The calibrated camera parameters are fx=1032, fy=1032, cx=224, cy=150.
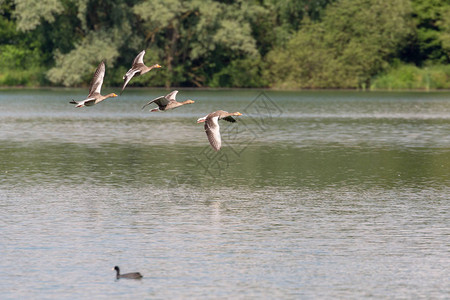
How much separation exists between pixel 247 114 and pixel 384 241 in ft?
161

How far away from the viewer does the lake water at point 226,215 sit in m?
16.3

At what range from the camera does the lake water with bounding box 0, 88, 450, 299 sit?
16328 mm

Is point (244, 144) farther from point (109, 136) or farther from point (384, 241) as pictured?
point (384, 241)

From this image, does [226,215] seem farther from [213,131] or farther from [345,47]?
[345,47]

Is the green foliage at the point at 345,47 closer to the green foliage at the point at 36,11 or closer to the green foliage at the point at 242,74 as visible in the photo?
the green foliage at the point at 242,74

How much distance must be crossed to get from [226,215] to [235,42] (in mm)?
76561

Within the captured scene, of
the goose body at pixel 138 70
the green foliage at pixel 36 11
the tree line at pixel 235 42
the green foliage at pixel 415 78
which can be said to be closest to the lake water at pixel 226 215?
the goose body at pixel 138 70

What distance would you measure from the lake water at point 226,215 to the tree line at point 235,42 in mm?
48580

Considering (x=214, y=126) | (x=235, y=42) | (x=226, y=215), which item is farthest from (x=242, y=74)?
(x=214, y=126)

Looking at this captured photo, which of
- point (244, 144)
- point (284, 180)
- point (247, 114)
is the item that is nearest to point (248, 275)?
point (284, 180)

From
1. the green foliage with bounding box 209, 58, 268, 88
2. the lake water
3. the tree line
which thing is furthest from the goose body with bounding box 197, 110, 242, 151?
the green foliage with bounding box 209, 58, 268, 88

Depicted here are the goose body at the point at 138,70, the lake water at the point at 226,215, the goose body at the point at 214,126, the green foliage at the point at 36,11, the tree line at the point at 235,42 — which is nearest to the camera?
the lake water at the point at 226,215

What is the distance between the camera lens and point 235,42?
323ft

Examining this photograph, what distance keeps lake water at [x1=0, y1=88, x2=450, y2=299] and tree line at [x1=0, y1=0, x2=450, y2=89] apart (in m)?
48.6
